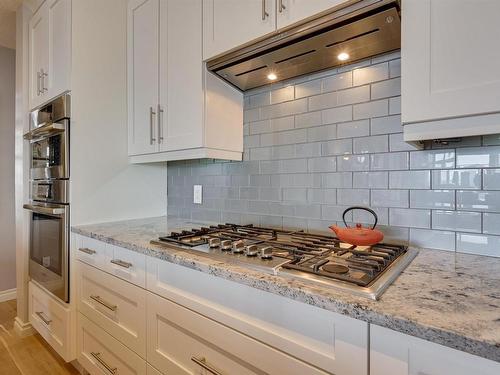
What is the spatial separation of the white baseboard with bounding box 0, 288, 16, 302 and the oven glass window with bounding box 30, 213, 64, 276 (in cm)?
128

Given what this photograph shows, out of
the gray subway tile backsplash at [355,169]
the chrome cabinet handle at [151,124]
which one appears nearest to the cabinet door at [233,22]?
the gray subway tile backsplash at [355,169]

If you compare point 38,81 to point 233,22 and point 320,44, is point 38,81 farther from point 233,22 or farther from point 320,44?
point 320,44

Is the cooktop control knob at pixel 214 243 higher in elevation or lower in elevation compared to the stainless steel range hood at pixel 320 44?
lower

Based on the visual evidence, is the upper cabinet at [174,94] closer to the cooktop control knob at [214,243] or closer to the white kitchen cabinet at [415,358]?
A: the cooktop control knob at [214,243]

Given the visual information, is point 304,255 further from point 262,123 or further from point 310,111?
point 262,123

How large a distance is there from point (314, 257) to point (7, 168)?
3.31 m

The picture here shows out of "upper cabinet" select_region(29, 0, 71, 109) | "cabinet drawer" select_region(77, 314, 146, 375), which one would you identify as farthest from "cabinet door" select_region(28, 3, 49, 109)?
"cabinet drawer" select_region(77, 314, 146, 375)

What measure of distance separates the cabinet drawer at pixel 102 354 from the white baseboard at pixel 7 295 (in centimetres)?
189

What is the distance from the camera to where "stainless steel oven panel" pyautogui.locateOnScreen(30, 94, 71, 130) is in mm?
1712

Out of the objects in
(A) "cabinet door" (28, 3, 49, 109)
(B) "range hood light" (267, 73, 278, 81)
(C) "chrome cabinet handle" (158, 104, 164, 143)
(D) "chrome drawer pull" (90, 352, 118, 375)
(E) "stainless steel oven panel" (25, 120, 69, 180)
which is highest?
(A) "cabinet door" (28, 3, 49, 109)

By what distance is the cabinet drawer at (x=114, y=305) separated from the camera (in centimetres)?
127

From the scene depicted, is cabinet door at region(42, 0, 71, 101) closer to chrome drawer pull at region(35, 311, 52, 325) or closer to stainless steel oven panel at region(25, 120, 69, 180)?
stainless steel oven panel at region(25, 120, 69, 180)

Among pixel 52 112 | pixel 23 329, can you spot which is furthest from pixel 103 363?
pixel 52 112

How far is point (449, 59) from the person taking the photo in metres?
0.83
